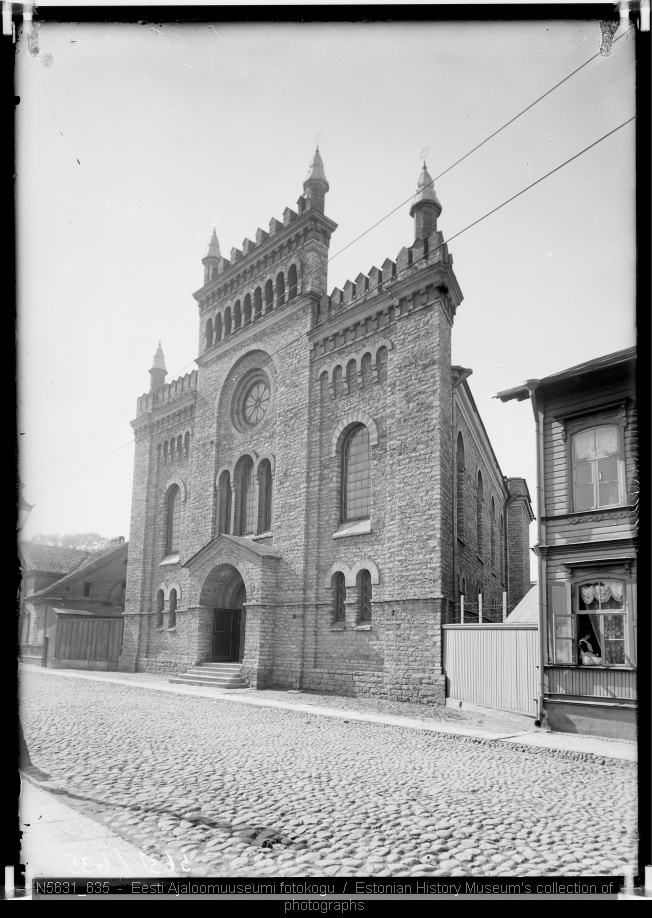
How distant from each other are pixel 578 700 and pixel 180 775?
9038 mm

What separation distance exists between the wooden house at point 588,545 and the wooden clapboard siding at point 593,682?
20mm

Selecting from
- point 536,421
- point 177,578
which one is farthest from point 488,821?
point 177,578

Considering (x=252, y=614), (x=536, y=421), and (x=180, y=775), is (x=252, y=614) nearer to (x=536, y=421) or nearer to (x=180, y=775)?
(x=536, y=421)

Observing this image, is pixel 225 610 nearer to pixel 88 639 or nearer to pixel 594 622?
pixel 88 639

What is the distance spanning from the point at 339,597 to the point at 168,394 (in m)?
15.7

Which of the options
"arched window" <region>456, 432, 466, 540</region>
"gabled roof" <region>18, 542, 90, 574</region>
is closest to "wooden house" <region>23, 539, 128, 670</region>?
"gabled roof" <region>18, 542, 90, 574</region>

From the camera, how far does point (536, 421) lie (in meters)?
15.8

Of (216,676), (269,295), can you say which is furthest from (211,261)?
(216,676)

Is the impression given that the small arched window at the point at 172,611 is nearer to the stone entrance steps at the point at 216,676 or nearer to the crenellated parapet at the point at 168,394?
the stone entrance steps at the point at 216,676

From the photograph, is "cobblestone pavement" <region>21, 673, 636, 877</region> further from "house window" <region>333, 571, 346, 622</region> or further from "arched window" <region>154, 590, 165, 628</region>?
"arched window" <region>154, 590, 165, 628</region>

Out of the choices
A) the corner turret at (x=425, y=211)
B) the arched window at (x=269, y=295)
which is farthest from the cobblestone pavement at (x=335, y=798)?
the arched window at (x=269, y=295)

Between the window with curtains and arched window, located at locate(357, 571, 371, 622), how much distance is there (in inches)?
276

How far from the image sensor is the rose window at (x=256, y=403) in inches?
1045

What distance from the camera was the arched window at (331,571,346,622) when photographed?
2139cm
